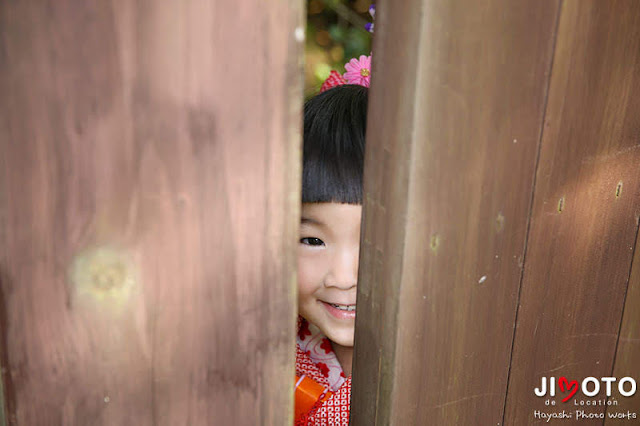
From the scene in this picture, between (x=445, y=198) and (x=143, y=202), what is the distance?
329 mm

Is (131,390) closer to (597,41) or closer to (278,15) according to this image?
(278,15)

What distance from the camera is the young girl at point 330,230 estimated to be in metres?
1.11

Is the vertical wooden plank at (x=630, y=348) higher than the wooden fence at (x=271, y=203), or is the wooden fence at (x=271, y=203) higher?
the wooden fence at (x=271, y=203)

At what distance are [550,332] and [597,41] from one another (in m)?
0.40

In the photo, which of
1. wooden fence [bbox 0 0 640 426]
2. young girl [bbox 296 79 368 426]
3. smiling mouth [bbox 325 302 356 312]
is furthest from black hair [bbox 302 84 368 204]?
wooden fence [bbox 0 0 640 426]

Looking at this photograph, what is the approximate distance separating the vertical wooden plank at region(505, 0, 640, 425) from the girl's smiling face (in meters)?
0.42

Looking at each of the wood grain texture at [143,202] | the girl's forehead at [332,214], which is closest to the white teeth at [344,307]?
the girl's forehead at [332,214]

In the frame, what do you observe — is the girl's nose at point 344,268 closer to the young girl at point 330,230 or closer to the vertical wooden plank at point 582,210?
the young girl at point 330,230

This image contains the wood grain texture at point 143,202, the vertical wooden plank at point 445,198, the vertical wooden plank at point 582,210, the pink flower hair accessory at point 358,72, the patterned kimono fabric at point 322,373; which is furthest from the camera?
the pink flower hair accessory at point 358,72

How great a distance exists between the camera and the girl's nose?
44.1 inches

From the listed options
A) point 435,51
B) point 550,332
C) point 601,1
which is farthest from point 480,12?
point 550,332

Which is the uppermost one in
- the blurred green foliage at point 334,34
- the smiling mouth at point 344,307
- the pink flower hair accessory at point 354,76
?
the blurred green foliage at point 334,34

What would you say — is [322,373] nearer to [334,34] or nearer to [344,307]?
[344,307]

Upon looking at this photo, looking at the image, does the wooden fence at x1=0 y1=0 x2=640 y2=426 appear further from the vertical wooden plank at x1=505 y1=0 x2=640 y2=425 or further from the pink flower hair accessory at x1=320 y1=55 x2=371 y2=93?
the pink flower hair accessory at x1=320 y1=55 x2=371 y2=93
